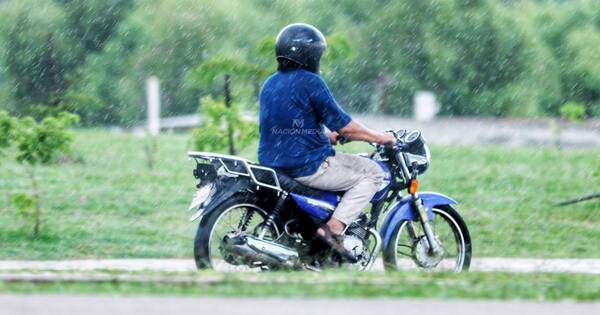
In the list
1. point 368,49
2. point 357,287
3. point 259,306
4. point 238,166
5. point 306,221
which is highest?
point 368,49

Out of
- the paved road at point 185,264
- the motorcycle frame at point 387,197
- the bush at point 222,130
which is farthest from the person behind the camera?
the bush at point 222,130

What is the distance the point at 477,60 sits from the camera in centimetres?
7612

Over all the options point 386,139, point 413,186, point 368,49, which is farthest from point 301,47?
point 368,49

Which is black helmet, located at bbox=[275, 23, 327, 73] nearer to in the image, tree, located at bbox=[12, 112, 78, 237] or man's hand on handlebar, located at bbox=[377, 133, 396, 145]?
man's hand on handlebar, located at bbox=[377, 133, 396, 145]

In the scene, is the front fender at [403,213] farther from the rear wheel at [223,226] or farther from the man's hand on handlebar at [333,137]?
the rear wheel at [223,226]

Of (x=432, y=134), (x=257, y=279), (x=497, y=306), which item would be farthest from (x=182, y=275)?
(x=432, y=134)

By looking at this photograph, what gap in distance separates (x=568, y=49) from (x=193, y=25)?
24248 millimetres

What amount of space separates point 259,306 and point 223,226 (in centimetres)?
227

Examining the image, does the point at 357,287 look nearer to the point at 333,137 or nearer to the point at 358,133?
the point at 358,133

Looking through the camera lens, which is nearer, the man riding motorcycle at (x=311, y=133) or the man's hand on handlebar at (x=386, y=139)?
the man riding motorcycle at (x=311, y=133)

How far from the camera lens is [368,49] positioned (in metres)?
79.0

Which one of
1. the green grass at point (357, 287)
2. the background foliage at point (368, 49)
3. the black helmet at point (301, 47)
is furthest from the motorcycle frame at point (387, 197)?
the background foliage at point (368, 49)

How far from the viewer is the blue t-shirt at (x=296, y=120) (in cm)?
926

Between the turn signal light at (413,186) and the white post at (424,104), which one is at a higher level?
the white post at (424,104)
